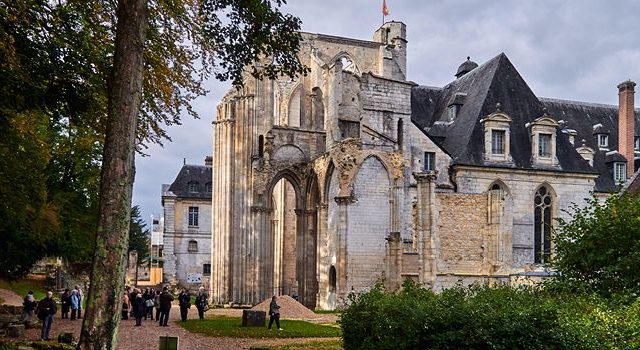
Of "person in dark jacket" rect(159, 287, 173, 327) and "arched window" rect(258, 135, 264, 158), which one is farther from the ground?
"arched window" rect(258, 135, 264, 158)

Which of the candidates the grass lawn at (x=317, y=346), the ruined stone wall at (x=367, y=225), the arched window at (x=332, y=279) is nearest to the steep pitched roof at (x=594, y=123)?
the ruined stone wall at (x=367, y=225)

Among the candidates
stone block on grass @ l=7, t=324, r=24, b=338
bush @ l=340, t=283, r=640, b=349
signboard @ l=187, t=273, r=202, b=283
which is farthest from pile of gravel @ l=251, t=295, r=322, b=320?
signboard @ l=187, t=273, r=202, b=283

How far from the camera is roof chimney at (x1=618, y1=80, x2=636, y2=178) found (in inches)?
1592

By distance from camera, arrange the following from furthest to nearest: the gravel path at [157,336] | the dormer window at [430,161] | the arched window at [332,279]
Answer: the dormer window at [430,161] → the arched window at [332,279] → the gravel path at [157,336]

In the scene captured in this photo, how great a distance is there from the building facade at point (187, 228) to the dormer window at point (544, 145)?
30.0m

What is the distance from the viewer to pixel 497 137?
37469 mm

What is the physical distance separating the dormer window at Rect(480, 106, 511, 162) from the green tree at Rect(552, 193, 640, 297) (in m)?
21.0

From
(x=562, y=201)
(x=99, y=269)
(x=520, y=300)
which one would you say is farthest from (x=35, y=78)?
(x=562, y=201)

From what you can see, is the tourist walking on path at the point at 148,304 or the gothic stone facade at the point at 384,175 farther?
the gothic stone facade at the point at 384,175

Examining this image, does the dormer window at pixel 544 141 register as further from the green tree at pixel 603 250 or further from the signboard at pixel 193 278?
the signboard at pixel 193 278

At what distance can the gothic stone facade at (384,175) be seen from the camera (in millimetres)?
32000

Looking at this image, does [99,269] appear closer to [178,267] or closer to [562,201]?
[562,201]

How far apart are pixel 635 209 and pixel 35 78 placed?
11.4 metres

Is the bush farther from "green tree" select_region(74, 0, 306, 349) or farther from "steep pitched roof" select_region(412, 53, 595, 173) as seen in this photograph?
"steep pitched roof" select_region(412, 53, 595, 173)
